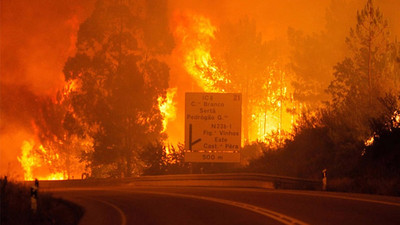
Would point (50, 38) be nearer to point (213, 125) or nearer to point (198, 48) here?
point (198, 48)

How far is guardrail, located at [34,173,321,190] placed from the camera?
1024 inches

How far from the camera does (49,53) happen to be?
68.7 m

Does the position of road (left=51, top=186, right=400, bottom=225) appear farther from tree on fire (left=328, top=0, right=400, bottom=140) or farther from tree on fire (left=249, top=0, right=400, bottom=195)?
tree on fire (left=328, top=0, right=400, bottom=140)

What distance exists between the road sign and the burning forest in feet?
8.55

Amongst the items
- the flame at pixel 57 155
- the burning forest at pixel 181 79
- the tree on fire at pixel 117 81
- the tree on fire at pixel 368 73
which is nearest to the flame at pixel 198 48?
the burning forest at pixel 181 79

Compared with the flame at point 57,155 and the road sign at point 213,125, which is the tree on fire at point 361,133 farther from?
the flame at point 57,155

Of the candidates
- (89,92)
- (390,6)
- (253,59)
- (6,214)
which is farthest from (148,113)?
(6,214)

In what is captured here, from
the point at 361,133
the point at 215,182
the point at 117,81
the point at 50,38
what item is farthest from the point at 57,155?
the point at 361,133

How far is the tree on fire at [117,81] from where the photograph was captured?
46938 millimetres

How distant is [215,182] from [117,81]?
19016 millimetres

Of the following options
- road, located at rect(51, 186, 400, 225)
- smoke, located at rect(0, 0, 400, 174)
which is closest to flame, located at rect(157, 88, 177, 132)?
smoke, located at rect(0, 0, 400, 174)

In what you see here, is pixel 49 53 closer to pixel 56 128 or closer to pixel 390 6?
pixel 56 128

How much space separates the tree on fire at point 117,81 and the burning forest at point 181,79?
3.9 inches

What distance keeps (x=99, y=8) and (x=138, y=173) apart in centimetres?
1507
